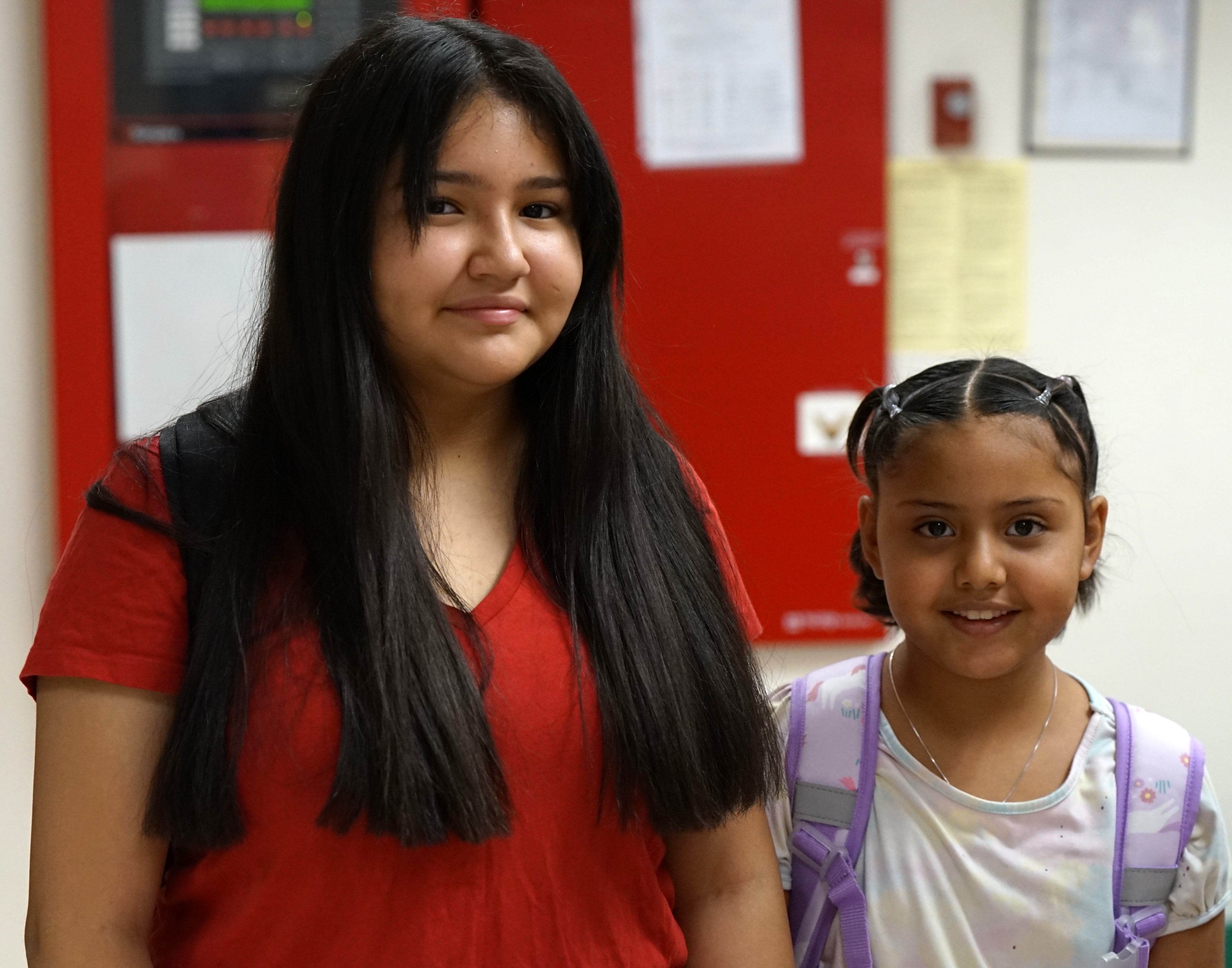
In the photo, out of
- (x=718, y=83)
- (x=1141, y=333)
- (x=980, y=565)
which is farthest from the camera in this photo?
(x=1141, y=333)

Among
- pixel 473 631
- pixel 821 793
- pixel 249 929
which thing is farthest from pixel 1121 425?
pixel 249 929

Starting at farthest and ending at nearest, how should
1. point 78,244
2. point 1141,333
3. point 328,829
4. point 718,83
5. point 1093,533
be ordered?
point 1141,333 < point 718,83 < point 78,244 < point 1093,533 < point 328,829

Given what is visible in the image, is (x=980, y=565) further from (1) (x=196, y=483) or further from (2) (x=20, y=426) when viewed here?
(2) (x=20, y=426)

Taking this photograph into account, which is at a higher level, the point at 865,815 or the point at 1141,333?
the point at 1141,333

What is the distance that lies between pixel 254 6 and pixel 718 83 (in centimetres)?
79

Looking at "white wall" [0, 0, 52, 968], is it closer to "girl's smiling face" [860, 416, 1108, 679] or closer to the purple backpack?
the purple backpack

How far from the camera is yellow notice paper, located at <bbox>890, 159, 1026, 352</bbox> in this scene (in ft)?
7.13

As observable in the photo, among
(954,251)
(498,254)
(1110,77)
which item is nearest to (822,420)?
(954,251)

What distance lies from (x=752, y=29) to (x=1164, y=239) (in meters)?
0.84

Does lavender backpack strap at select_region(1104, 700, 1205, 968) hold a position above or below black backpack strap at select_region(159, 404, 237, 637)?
below

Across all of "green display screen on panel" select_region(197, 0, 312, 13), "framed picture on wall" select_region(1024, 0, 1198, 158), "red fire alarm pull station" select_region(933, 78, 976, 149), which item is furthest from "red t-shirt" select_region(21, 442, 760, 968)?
"framed picture on wall" select_region(1024, 0, 1198, 158)

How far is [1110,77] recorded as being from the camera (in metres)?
2.18

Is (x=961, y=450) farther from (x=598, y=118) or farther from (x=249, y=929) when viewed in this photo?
(x=598, y=118)

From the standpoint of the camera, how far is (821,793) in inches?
50.1
